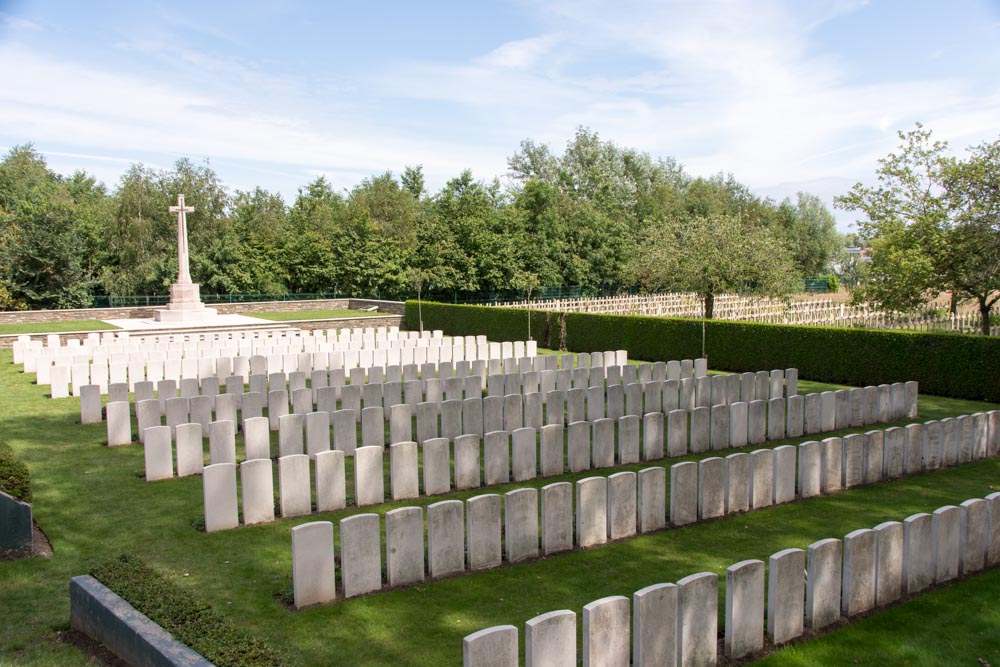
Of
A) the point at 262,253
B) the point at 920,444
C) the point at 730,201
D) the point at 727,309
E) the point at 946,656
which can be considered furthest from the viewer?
the point at 730,201

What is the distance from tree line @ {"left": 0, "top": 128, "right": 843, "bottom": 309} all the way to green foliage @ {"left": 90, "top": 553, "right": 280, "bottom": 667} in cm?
2364

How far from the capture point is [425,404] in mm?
10234

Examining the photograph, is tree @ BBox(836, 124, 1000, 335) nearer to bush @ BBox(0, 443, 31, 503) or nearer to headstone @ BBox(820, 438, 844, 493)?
headstone @ BBox(820, 438, 844, 493)

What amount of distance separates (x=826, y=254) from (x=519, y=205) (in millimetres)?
38482

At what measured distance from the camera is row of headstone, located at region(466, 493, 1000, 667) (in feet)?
13.2

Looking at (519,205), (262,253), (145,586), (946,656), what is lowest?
(946,656)

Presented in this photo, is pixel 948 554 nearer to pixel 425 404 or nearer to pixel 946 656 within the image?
pixel 946 656

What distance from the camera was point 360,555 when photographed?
18.9 feet

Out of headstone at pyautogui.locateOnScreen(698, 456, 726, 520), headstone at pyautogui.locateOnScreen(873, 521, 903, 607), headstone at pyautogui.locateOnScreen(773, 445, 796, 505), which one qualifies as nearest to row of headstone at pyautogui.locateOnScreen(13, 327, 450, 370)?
headstone at pyautogui.locateOnScreen(773, 445, 796, 505)

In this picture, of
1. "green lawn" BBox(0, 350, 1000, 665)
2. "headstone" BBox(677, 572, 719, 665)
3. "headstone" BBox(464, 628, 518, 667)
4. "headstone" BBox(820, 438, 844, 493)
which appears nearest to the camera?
"headstone" BBox(464, 628, 518, 667)

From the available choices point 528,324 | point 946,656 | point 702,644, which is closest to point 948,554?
point 946,656

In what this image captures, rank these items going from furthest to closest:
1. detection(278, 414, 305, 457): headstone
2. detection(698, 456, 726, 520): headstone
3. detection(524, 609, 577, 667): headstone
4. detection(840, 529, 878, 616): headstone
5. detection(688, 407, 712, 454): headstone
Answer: detection(688, 407, 712, 454): headstone → detection(278, 414, 305, 457): headstone → detection(698, 456, 726, 520): headstone → detection(840, 529, 878, 616): headstone → detection(524, 609, 577, 667): headstone

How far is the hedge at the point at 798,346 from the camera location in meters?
15.3

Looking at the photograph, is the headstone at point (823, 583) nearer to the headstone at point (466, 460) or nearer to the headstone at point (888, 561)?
the headstone at point (888, 561)
